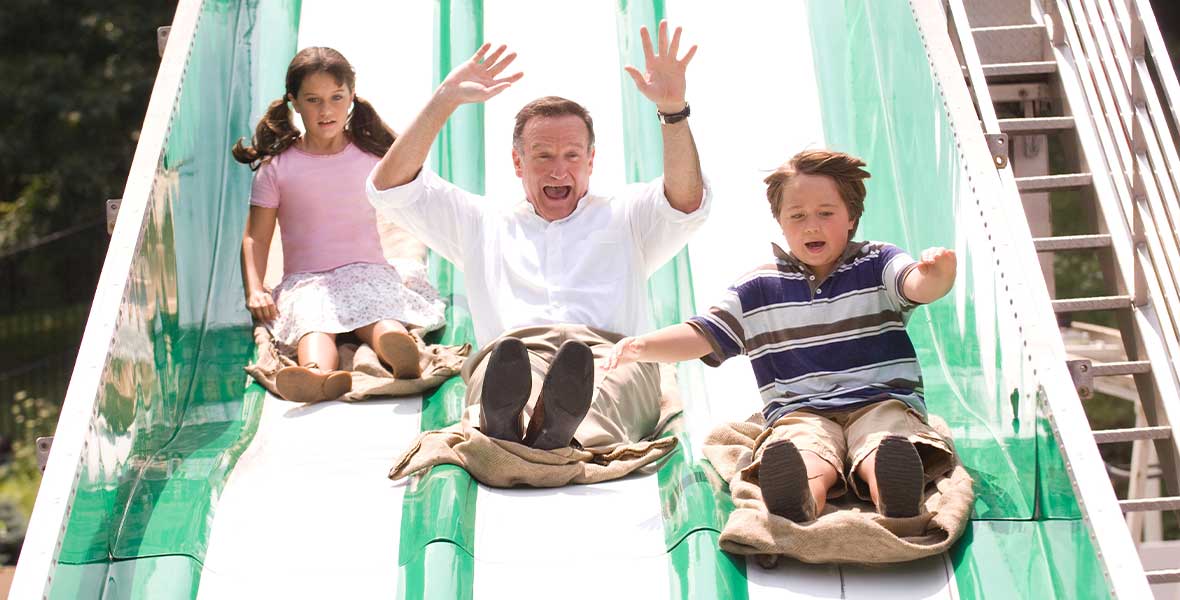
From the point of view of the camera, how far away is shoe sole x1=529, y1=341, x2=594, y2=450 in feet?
9.32

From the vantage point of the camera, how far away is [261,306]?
3.87 m

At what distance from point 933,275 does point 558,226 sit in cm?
100

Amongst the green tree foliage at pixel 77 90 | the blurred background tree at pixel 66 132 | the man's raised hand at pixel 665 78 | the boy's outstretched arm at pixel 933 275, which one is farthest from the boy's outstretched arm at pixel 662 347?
the green tree foliage at pixel 77 90

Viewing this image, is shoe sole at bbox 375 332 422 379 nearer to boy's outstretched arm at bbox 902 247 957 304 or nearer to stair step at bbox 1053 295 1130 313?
boy's outstretched arm at bbox 902 247 957 304

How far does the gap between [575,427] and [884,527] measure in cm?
65

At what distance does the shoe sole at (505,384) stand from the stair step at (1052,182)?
1.81m

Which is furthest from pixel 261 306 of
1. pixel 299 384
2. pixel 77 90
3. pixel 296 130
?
pixel 77 90

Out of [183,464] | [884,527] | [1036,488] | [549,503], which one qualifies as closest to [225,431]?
[183,464]

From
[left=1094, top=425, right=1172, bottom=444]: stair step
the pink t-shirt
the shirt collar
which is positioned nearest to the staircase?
[left=1094, top=425, right=1172, bottom=444]: stair step

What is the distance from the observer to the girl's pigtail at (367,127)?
13.6 feet

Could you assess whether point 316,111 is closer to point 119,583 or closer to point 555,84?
point 555,84

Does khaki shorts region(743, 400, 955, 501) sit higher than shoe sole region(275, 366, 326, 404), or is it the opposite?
shoe sole region(275, 366, 326, 404)

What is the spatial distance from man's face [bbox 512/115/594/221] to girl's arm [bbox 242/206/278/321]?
0.82 metres

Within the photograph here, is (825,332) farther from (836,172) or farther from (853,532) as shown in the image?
(853,532)
